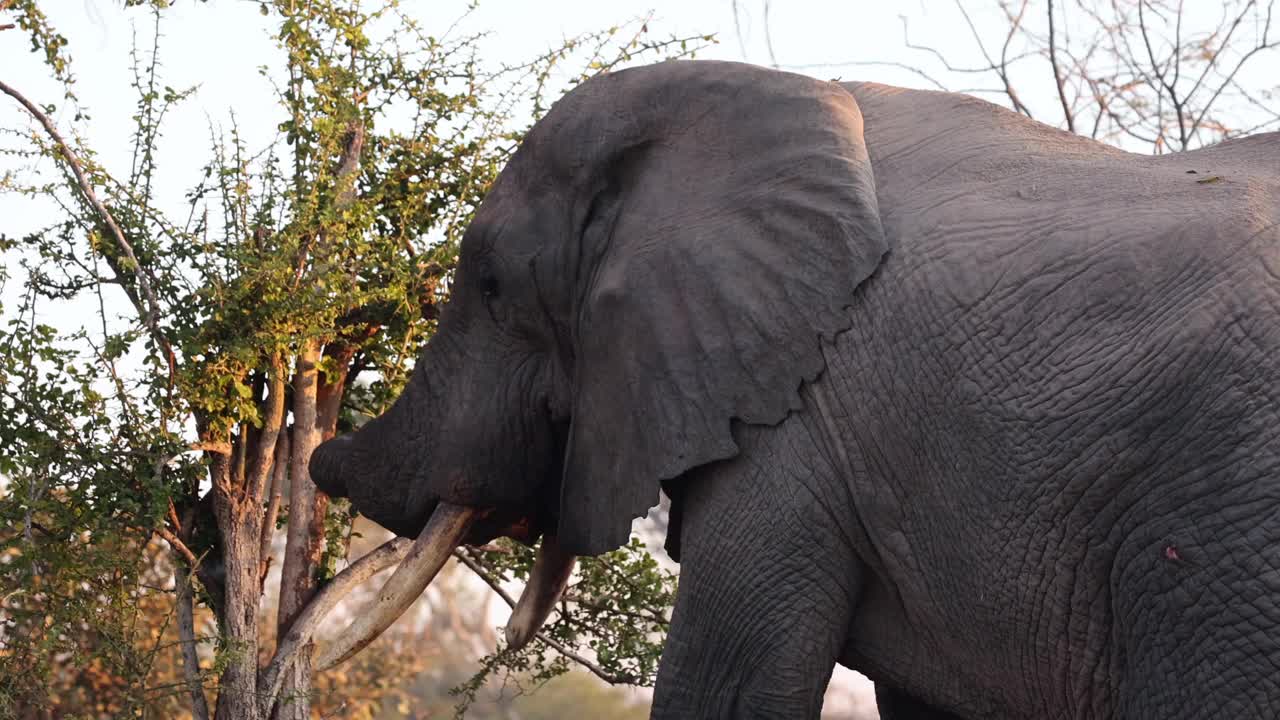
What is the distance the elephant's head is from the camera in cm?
242

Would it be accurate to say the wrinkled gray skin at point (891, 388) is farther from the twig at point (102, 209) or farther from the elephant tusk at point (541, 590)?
the twig at point (102, 209)

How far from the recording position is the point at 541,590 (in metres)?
3.11

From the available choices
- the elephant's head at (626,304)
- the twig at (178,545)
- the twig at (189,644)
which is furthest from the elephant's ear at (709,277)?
the twig at (189,644)

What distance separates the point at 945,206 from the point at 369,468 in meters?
1.40

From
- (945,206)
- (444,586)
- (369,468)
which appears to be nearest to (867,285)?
(945,206)

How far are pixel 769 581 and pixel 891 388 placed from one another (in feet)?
1.18

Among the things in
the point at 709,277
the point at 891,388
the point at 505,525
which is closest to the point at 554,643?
the point at 505,525

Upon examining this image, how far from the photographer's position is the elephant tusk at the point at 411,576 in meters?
2.98

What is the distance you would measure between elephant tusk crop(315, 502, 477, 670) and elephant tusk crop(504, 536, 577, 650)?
186 mm

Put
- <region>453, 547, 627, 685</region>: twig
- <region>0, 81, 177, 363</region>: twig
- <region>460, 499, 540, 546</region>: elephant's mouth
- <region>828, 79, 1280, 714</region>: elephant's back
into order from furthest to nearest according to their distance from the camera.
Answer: <region>453, 547, 627, 685</region>: twig < <region>0, 81, 177, 363</region>: twig < <region>460, 499, 540, 546</region>: elephant's mouth < <region>828, 79, 1280, 714</region>: elephant's back

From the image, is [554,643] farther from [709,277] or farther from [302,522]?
[709,277]

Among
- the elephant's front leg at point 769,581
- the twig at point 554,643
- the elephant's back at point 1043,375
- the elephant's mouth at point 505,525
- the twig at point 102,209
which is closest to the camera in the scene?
the elephant's back at point 1043,375

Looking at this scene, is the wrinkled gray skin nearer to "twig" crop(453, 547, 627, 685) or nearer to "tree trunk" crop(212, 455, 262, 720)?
"tree trunk" crop(212, 455, 262, 720)

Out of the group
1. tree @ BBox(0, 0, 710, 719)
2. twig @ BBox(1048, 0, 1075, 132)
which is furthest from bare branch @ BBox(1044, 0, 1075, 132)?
tree @ BBox(0, 0, 710, 719)
